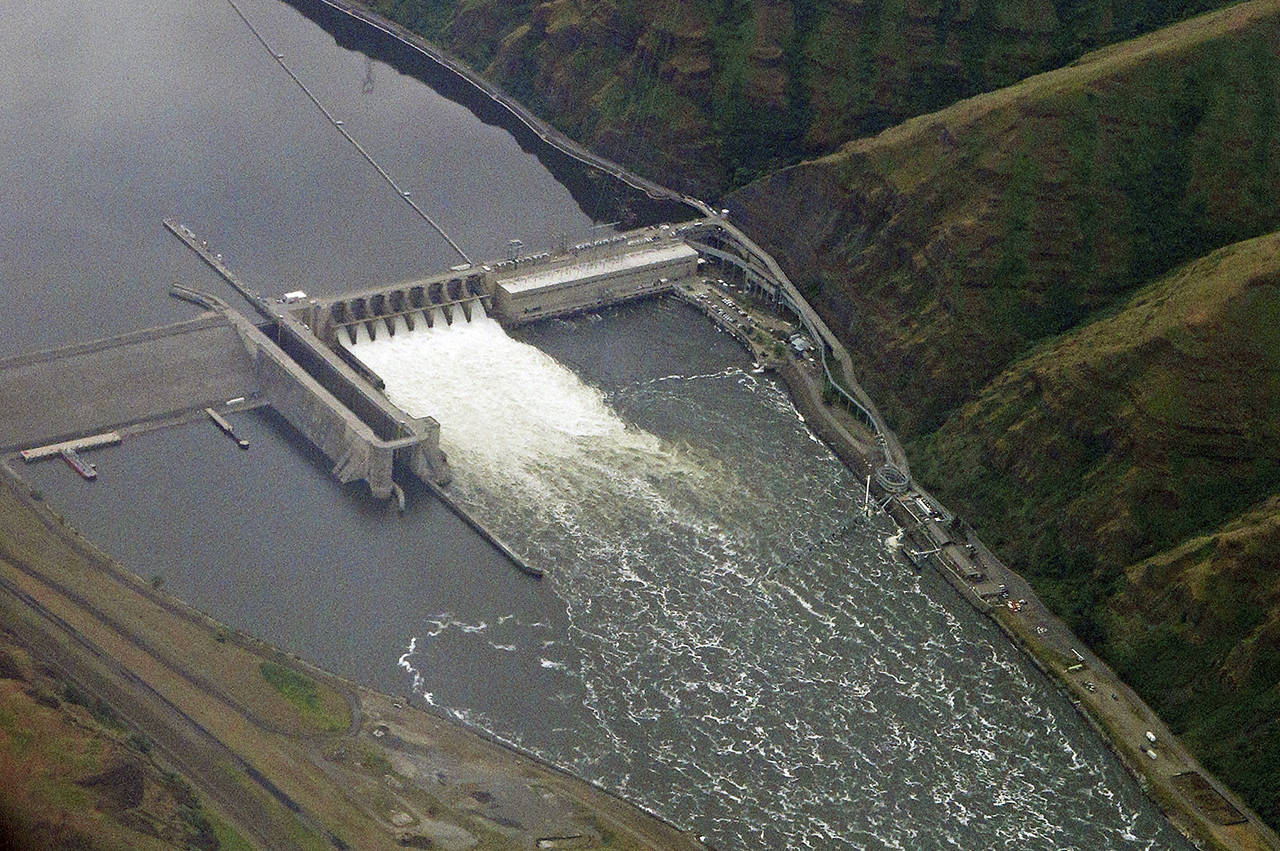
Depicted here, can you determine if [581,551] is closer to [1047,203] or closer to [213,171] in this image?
[1047,203]

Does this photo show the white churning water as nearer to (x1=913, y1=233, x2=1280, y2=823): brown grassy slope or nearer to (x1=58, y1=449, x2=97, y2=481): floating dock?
(x1=913, y1=233, x2=1280, y2=823): brown grassy slope

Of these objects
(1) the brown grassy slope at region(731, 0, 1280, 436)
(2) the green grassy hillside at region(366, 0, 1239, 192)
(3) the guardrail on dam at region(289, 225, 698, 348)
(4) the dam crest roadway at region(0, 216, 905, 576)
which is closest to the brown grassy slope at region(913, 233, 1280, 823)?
(1) the brown grassy slope at region(731, 0, 1280, 436)

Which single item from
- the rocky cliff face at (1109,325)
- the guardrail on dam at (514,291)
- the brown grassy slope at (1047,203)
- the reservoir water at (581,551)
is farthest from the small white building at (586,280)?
the brown grassy slope at (1047,203)

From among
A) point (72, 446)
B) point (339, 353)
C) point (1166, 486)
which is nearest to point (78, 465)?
point (72, 446)

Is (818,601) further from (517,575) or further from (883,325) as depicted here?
(883,325)

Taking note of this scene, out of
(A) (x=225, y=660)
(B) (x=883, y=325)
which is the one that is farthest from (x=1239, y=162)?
(A) (x=225, y=660)

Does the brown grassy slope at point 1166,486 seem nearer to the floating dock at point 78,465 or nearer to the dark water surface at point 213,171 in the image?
the dark water surface at point 213,171

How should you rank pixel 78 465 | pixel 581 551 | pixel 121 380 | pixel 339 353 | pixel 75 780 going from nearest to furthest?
pixel 75 780, pixel 581 551, pixel 78 465, pixel 121 380, pixel 339 353
